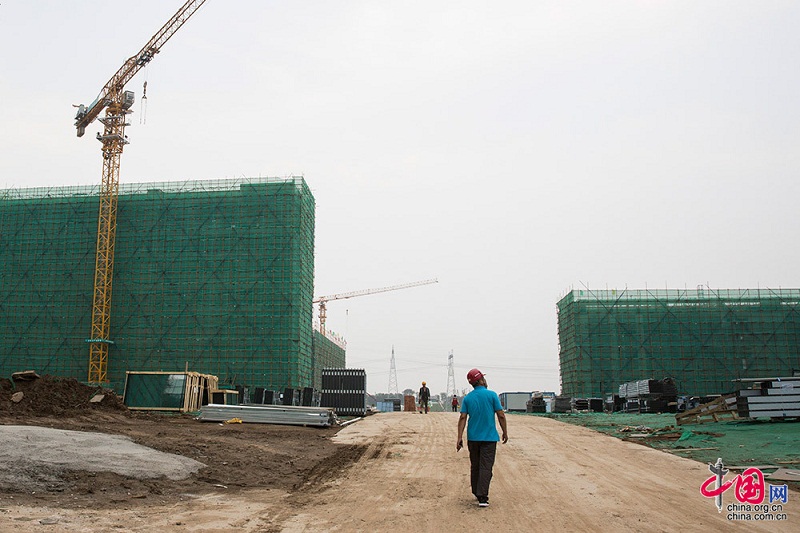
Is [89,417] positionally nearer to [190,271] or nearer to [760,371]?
[190,271]

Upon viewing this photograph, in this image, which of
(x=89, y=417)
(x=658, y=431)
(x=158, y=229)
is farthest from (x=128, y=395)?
(x=158, y=229)

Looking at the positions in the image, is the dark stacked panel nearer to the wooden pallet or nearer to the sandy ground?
the wooden pallet

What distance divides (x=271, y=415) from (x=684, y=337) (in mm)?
42698

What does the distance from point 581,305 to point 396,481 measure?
4842 cm

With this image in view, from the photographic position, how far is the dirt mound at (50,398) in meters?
18.2

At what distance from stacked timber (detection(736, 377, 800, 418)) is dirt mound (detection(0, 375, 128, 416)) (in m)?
18.8

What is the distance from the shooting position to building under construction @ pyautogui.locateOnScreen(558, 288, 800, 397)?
5334 centimetres

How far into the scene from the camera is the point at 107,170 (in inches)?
2073

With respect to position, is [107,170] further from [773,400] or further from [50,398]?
[773,400]

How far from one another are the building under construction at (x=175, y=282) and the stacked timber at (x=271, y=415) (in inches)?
998

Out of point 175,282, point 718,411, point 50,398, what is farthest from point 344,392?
point 175,282

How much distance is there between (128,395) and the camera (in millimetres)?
27828

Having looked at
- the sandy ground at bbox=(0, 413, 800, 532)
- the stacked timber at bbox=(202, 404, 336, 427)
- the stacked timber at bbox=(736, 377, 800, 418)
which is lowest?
the sandy ground at bbox=(0, 413, 800, 532)

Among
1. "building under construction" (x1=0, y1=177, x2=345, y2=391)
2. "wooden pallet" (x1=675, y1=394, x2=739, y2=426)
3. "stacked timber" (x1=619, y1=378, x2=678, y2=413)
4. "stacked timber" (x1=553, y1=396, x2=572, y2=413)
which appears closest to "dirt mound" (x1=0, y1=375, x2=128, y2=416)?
"wooden pallet" (x1=675, y1=394, x2=739, y2=426)
